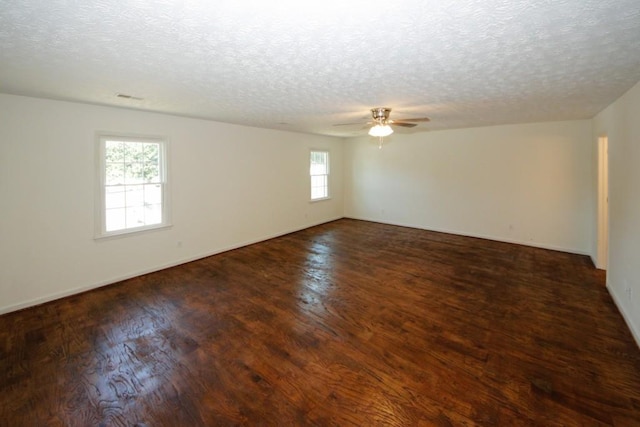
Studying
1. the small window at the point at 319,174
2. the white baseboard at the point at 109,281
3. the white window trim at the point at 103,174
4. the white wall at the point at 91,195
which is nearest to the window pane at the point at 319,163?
the small window at the point at 319,174

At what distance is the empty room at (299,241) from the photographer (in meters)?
1.86

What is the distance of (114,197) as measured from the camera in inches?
163

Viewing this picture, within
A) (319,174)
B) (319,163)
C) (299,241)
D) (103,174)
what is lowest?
(299,241)

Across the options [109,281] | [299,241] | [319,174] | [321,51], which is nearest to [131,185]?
[109,281]

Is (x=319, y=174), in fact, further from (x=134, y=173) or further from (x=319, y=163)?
(x=134, y=173)

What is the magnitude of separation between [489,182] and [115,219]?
6885 mm

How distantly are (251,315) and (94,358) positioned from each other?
1.39m

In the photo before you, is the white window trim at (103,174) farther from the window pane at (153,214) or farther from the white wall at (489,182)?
the white wall at (489,182)

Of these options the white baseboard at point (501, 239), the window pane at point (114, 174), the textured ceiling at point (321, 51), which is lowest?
the white baseboard at point (501, 239)

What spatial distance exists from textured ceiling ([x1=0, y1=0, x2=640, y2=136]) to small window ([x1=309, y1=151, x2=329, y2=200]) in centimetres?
415

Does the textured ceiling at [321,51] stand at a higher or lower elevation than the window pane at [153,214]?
higher

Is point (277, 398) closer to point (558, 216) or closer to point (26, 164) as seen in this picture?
point (26, 164)

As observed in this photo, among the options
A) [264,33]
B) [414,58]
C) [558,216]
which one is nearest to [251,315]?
[264,33]

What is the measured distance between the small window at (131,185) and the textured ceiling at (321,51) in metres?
0.76
